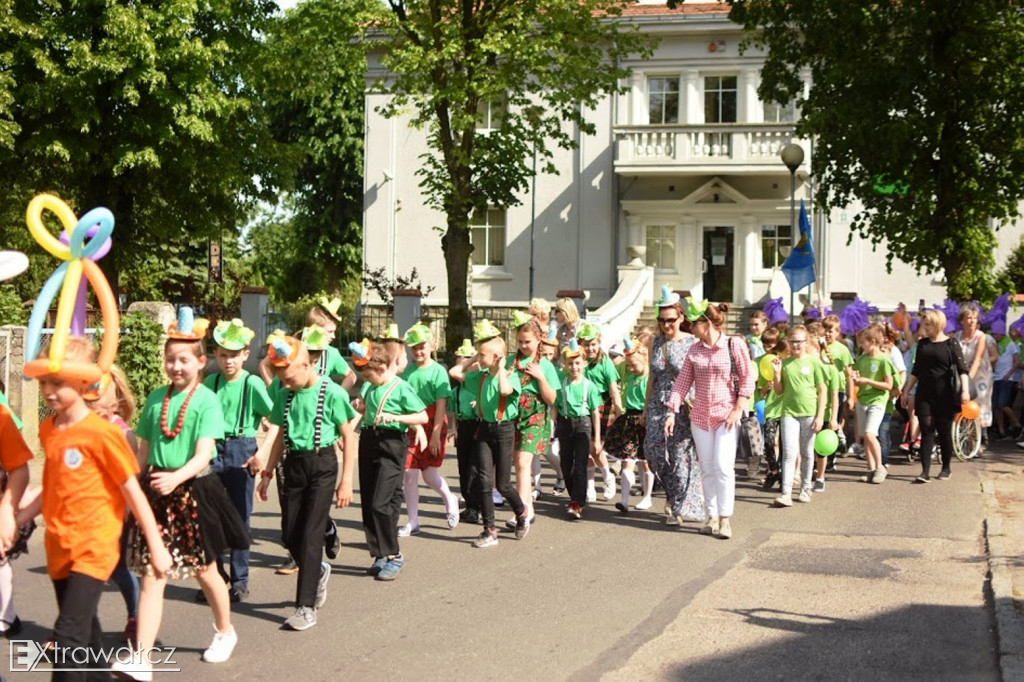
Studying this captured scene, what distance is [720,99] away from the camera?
3541cm

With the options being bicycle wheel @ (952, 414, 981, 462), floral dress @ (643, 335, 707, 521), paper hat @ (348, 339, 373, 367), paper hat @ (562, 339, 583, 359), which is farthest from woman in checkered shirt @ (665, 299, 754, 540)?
bicycle wheel @ (952, 414, 981, 462)

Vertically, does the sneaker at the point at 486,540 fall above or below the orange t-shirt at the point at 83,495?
below

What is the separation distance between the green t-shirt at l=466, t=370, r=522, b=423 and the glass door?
25790 mm

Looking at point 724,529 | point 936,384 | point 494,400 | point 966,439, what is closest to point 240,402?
point 494,400

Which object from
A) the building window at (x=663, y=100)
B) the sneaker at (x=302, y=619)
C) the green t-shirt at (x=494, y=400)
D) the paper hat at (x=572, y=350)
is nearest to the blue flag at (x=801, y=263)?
the building window at (x=663, y=100)

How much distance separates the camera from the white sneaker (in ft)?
21.9

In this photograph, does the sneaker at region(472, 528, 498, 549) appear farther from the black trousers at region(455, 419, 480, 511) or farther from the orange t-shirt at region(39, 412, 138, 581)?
the orange t-shirt at region(39, 412, 138, 581)

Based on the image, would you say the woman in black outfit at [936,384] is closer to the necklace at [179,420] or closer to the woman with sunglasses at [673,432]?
the woman with sunglasses at [673,432]

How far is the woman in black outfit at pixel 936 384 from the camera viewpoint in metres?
14.4

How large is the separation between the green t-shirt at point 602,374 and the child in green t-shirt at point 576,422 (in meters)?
0.53

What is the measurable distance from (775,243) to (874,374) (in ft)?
69.1

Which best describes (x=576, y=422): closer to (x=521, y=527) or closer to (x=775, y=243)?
(x=521, y=527)

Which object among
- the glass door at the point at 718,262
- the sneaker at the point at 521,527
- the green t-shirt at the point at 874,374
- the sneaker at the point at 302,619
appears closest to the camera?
the sneaker at the point at 302,619

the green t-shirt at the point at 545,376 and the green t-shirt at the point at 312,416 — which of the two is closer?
the green t-shirt at the point at 312,416
